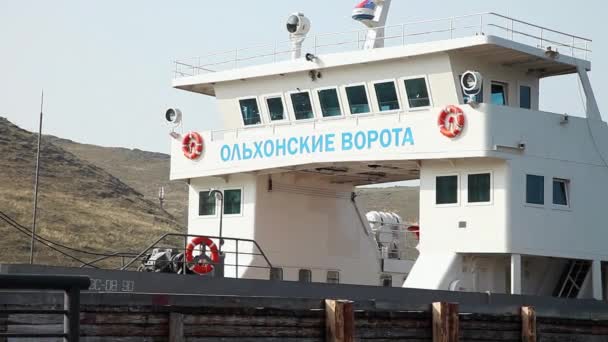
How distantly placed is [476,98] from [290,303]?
371 inches

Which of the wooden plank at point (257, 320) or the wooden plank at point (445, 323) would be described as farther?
the wooden plank at point (445, 323)

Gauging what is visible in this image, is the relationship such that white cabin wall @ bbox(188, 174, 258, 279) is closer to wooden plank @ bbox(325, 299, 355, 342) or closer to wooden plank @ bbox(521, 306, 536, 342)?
wooden plank @ bbox(521, 306, 536, 342)

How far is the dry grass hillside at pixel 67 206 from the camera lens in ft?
235

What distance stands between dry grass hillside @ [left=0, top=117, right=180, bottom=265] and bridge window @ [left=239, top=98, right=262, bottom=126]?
38001 mm

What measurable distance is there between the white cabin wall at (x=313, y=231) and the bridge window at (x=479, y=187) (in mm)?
4950

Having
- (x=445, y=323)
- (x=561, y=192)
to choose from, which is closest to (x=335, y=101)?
(x=561, y=192)

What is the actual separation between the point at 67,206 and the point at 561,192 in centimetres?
6515

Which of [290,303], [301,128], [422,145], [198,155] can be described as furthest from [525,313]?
[198,155]

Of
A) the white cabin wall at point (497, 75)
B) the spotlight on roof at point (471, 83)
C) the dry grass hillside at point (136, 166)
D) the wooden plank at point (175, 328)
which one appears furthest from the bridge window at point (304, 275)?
the dry grass hillside at point (136, 166)

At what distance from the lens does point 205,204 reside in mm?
26562

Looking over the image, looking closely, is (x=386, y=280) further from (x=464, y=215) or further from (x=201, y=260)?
(x=201, y=260)

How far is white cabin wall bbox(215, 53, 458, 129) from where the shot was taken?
912 inches

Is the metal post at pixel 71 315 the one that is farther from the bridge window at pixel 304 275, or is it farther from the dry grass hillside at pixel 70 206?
the dry grass hillside at pixel 70 206

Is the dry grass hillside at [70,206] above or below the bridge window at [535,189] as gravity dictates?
above
